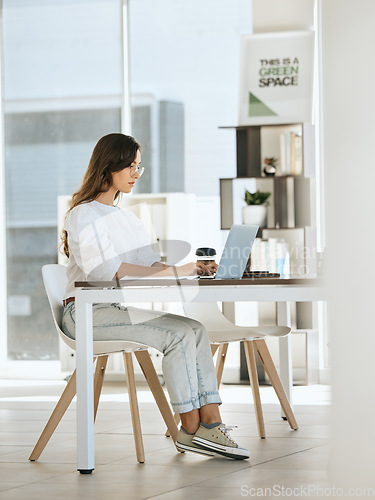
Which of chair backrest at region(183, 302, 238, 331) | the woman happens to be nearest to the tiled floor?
the woman

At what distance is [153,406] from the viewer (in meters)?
4.38

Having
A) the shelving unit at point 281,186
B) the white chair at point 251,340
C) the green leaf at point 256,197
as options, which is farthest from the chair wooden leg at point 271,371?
the green leaf at point 256,197

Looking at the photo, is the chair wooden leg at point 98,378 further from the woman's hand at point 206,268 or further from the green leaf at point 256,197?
the green leaf at point 256,197

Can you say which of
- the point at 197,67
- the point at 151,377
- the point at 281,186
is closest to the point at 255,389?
the point at 151,377

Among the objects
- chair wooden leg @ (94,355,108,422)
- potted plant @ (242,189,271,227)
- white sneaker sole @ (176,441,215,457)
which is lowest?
white sneaker sole @ (176,441,215,457)

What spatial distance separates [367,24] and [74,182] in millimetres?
4904

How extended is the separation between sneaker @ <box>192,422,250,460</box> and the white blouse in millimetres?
635

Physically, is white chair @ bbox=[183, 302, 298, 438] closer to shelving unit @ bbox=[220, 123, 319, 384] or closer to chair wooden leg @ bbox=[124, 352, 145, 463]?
chair wooden leg @ bbox=[124, 352, 145, 463]

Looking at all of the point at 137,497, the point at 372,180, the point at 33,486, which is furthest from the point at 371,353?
the point at 33,486

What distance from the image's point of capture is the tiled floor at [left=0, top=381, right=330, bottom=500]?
244 centimetres

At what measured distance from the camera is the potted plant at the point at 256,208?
17.5 feet

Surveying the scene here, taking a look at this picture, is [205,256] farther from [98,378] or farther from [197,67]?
[197,67]

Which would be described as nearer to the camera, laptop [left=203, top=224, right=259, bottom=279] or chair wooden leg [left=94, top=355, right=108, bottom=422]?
laptop [left=203, top=224, right=259, bottom=279]

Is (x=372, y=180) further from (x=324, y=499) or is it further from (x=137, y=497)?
(x=137, y=497)
